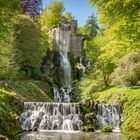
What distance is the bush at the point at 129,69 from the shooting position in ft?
112

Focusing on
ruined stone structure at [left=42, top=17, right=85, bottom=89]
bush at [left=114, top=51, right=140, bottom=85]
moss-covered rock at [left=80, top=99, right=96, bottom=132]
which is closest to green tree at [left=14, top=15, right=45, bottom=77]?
ruined stone structure at [left=42, top=17, right=85, bottom=89]

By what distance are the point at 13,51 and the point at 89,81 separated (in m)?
9.70

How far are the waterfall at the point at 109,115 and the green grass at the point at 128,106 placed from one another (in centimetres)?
65

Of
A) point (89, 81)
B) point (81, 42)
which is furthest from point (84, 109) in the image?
point (81, 42)

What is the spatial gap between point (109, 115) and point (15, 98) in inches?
302

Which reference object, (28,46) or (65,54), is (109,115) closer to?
(28,46)

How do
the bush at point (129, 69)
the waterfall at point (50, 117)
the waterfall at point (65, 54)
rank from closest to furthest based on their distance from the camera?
the waterfall at point (50, 117)
the bush at point (129, 69)
the waterfall at point (65, 54)

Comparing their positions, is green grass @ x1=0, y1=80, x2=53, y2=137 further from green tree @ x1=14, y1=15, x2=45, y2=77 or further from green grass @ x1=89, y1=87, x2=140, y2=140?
green grass @ x1=89, y1=87, x2=140, y2=140

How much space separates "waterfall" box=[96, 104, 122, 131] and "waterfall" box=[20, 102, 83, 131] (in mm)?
1734

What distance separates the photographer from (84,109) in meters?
28.1

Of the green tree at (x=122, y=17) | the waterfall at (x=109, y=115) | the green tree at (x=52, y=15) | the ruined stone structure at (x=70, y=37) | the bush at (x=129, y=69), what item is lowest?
the waterfall at (x=109, y=115)

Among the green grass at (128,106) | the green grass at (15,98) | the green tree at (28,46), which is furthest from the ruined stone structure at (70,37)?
the green grass at (128,106)

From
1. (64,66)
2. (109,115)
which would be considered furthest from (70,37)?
(109,115)

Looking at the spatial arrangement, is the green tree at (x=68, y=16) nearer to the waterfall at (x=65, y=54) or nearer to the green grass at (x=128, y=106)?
the waterfall at (x=65, y=54)
